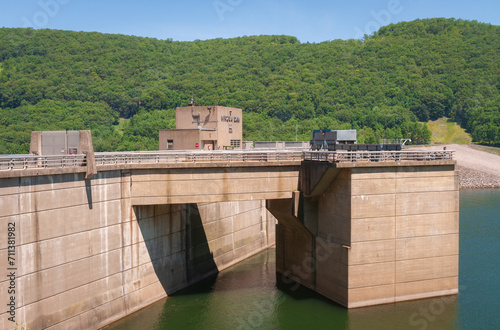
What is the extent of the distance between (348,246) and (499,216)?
45989mm

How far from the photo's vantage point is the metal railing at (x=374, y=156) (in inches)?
1262

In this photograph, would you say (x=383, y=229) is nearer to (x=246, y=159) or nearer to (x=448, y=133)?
(x=246, y=159)

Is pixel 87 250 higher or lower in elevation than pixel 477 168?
lower

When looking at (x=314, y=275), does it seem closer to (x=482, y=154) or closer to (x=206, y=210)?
(x=206, y=210)

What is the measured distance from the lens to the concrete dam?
27.5 metres

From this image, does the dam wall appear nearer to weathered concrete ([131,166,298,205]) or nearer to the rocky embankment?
weathered concrete ([131,166,298,205])

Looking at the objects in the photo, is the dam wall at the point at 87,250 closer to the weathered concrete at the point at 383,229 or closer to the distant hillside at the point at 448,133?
the weathered concrete at the point at 383,229

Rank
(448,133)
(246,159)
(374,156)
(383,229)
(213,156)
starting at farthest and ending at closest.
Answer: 1. (448,133)
2. (246,159)
3. (213,156)
4. (374,156)
5. (383,229)

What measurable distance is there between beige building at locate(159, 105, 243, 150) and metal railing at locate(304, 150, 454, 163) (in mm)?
25504

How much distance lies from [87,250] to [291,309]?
47.5ft

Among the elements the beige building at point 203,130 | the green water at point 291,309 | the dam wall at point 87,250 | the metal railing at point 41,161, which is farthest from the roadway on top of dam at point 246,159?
the beige building at point 203,130

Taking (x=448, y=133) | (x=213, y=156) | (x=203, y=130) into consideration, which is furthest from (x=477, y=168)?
(x=213, y=156)

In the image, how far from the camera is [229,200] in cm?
3453

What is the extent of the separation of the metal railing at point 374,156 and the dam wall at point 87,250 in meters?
11.9
